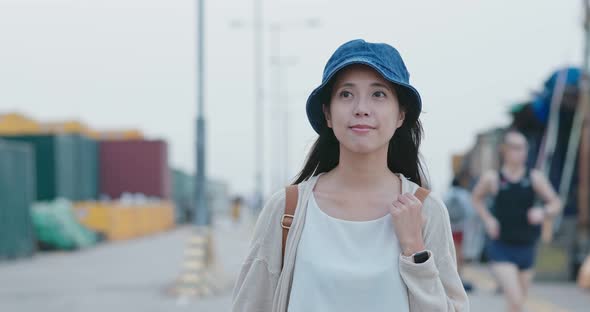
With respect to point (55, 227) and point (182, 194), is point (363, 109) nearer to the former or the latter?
point (55, 227)

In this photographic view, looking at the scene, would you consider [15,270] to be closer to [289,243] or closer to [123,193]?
[289,243]

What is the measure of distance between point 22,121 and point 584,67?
3521 cm

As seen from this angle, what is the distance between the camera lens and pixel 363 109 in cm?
259

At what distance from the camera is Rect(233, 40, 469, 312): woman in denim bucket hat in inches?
99.4

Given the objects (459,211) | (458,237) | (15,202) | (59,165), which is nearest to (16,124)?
(59,165)

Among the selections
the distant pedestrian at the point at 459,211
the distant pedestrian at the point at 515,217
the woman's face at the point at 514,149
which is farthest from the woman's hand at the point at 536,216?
the distant pedestrian at the point at 459,211

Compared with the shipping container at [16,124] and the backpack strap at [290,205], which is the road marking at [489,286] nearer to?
the backpack strap at [290,205]

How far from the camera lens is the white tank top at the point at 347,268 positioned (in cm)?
252

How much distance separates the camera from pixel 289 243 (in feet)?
8.70

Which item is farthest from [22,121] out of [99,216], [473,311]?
[473,311]

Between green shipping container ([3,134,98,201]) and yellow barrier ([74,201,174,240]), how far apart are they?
3.53 m

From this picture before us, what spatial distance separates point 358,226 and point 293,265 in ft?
0.79

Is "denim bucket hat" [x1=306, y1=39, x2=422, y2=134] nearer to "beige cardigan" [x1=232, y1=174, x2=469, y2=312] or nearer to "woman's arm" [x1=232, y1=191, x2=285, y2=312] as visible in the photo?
"beige cardigan" [x1=232, y1=174, x2=469, y2=312]

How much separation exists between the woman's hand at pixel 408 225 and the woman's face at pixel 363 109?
216 millimetres
